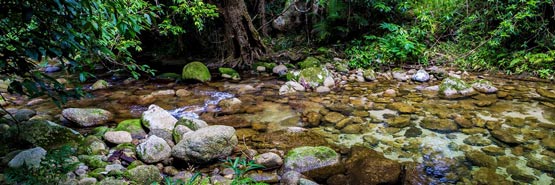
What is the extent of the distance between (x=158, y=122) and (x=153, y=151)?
859mm

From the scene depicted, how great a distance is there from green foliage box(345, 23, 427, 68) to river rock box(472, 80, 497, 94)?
1.57m

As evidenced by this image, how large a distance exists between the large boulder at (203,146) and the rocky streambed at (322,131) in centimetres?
1

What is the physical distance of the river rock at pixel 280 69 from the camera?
739 centimetres

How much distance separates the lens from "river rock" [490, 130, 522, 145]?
3547 millimetres

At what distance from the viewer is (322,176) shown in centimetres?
299

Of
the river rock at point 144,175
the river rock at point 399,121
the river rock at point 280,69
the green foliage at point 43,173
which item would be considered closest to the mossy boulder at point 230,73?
Answer: the river rock at point 280,69

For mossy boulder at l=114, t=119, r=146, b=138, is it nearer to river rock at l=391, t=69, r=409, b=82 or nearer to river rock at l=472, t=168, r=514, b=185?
river rock at l=472, t=168, r=514, b=185

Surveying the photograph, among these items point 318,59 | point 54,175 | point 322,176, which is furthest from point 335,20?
point 54,175

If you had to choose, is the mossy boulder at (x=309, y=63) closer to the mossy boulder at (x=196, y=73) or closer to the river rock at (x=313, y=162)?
the mossy boulder at (x=196, y=73)

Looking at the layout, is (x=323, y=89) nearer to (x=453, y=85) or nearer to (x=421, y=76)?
(x=421, y=76)

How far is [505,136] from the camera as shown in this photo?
3.67 metres

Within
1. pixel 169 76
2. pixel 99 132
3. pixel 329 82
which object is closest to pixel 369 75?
pixel 329 82

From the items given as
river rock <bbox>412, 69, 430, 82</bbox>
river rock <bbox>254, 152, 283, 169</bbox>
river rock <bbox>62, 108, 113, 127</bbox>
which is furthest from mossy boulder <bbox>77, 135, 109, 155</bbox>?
river rock <bbox>412, 69, 430, 82</bbox>

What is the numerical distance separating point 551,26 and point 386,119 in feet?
14.6
